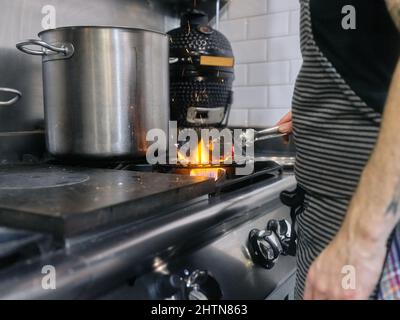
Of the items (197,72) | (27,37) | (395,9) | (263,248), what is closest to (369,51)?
(395,9)

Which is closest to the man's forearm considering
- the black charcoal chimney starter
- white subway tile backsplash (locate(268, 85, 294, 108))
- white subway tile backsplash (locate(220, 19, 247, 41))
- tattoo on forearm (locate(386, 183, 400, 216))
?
tattoo on forearm (locate(386, 183, 400, 216))

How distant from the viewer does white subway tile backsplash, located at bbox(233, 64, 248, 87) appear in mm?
1426

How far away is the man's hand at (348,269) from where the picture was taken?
44cm

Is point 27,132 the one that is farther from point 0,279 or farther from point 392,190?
point 392,190

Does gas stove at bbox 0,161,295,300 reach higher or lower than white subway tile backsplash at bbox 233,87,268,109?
lower

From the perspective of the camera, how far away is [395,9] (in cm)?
45

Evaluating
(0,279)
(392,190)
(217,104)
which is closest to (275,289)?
(392,190)

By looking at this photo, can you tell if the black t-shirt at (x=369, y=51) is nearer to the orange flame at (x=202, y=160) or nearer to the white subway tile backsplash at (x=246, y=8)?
the orange flame at (x=202, y=160)

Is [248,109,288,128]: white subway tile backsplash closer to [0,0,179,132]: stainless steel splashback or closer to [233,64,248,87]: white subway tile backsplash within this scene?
[233,64,248,87]: white subway tile backsplash

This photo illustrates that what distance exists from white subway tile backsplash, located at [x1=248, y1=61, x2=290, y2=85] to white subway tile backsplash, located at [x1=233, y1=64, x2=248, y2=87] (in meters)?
0.02

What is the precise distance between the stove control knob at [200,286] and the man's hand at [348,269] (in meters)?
0.12

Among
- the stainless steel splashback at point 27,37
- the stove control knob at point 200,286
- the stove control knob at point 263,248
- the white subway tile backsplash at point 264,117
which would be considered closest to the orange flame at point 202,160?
the stove control knob at point 263,248

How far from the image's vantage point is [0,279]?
0.36 metres

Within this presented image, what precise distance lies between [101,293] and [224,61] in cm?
76
